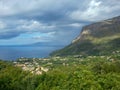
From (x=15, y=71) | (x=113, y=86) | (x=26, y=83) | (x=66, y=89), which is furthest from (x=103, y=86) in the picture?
(x=15, y=71)

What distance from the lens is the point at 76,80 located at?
78.6 m

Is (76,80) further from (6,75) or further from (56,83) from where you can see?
(6,75)

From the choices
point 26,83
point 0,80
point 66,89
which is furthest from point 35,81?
point 66,89

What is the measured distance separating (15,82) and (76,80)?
24.3 meters


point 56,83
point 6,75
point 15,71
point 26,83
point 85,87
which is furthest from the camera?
point 15,71

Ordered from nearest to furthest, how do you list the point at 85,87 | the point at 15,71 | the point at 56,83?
the point at 85,87 < the point at 56,83 < the point at 15,71

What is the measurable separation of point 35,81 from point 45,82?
4137mm

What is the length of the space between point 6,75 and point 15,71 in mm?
8599

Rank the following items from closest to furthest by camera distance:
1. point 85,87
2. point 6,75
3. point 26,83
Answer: point 85,87
point 26,83
point 6,75

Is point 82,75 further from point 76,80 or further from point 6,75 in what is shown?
point 6,75

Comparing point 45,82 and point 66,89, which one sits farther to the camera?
point 45,82

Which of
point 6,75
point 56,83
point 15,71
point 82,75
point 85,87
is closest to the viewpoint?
point 85,87

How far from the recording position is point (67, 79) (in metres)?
83.6

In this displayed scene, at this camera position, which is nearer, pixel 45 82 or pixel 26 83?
pixel 45 82
